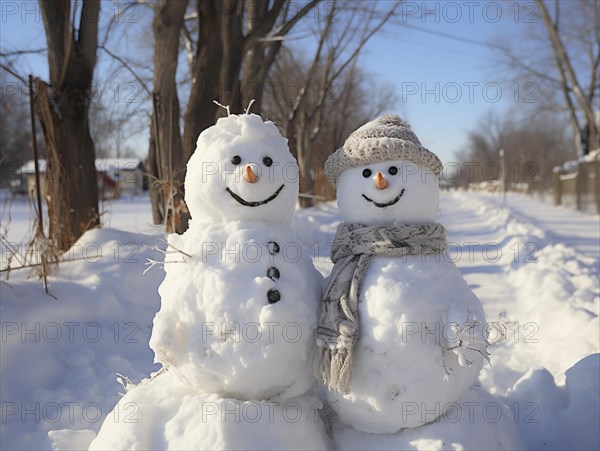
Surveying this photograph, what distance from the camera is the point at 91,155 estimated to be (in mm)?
6641

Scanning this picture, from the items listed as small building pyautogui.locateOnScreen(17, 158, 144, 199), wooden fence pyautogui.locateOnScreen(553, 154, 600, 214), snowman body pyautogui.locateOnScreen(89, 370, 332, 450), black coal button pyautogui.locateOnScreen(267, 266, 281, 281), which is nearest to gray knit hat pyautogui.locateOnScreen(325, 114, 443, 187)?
black coal button pyautogui.locateOnScreen(267, 266, 281, 281)

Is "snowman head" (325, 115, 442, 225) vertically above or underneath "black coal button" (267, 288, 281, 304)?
above

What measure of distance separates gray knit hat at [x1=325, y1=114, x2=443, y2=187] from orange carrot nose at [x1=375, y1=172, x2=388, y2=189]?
3.8 inches

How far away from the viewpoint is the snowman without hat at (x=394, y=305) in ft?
6.33

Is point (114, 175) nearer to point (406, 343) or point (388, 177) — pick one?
point (388, 177)

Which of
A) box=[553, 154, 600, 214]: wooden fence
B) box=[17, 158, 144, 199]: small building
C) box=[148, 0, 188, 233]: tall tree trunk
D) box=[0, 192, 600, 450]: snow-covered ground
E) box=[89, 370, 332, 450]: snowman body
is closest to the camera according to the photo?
box=[89, 370, 332, 450]: snowman body

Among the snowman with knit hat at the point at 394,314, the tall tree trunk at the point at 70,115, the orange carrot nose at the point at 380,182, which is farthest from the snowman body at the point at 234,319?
the tall tree trunk at the point at 70,115

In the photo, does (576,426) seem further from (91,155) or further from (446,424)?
(91,155)

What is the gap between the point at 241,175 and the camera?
2.04 meters

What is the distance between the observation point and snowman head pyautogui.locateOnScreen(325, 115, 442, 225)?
212cm

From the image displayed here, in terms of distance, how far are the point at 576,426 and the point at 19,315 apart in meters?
3.59

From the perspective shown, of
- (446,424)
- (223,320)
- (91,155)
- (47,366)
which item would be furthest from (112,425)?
(91,155)

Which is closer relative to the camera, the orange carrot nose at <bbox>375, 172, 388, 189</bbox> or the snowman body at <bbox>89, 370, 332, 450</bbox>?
the snowman body at <bbox>89, 370, 332, 450</bbox>

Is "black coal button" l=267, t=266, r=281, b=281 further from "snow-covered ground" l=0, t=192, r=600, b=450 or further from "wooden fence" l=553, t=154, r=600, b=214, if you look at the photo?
"wooden fence" l=553, t=154, r=600, b=214
